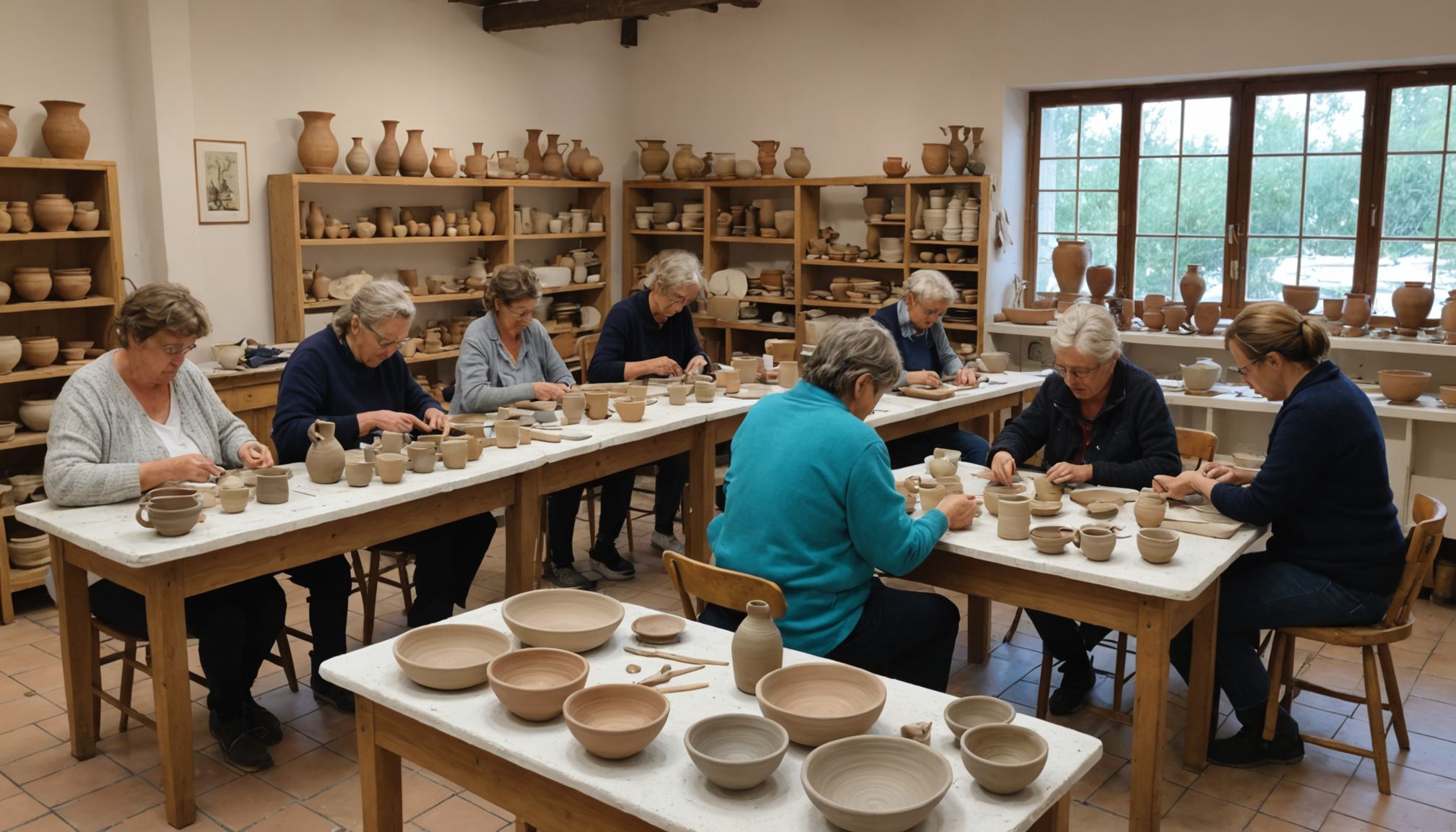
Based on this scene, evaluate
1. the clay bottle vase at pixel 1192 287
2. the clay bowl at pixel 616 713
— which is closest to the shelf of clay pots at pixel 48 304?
the clay bowl at pixel 616 713

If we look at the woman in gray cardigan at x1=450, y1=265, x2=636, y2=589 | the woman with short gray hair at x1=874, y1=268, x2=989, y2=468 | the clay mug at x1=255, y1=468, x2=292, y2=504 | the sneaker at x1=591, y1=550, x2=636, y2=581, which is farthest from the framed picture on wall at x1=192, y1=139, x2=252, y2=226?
the woman with short gray hair at x1=874, y1=268, x2=989, y2=468

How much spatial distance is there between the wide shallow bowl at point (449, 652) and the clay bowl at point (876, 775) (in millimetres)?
714

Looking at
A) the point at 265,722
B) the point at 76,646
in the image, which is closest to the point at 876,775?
the point at 265,722

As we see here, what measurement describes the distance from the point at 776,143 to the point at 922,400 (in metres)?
3.12

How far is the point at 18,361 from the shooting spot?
16.4ft

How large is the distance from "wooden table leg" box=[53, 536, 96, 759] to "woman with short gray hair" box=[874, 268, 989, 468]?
3.37m

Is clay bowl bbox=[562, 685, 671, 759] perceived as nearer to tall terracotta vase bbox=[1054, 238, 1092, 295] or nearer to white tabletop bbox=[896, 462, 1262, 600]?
white tabletop bbox=[896, 462, 1262, 600]

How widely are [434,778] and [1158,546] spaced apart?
2.26 metres

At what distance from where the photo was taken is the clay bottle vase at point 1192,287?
6488mm

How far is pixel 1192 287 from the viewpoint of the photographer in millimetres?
6492

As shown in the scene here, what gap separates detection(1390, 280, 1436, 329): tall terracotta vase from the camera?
18.8ft

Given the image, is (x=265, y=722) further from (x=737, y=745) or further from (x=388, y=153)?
(x=388, y=153)

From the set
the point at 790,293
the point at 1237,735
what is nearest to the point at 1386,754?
the point at 1237,735

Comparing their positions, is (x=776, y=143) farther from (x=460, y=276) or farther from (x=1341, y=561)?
(x=1341, y=561)
